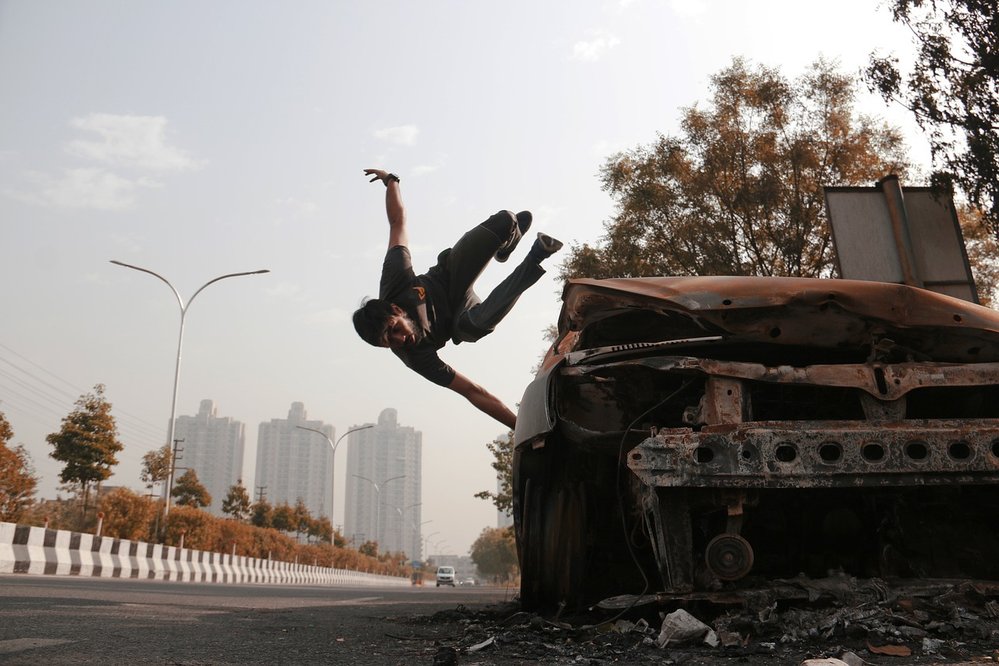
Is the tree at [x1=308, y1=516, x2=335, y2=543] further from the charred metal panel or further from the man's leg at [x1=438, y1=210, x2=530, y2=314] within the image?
the charred metal panel

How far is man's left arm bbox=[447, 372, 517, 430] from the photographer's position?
5723 millimetres

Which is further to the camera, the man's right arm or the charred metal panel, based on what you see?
the man's right arm

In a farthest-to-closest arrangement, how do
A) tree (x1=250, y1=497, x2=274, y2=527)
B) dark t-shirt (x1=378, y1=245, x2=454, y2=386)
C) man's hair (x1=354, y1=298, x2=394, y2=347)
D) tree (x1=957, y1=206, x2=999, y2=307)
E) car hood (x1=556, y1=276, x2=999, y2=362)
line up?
tree (x1=250, y1=497, x2=274, y2=527) < tree (x1=957, y1=206, x2=999, y2=307) < dark t-shirt (x1=378, y1=245, x2=454, y2=386) < man's hair (x1=354, y1=298, x2=394, y2=347) < car hood (x1=556, y1=276, x2=999, y2=362)

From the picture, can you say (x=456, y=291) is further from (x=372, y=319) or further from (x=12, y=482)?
(x=12, y=482)

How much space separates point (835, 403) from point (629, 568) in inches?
46.7

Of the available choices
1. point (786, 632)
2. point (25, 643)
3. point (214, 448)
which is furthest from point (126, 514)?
point (214, 448)

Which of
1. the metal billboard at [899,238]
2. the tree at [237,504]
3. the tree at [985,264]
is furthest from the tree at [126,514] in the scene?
the metal billboard at [899,238]

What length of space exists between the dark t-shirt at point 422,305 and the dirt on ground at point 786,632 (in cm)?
251

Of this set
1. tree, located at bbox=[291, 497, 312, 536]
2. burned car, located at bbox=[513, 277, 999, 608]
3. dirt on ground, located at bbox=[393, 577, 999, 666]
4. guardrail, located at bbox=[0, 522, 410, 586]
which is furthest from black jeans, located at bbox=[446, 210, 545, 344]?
tree, located at bbox=[291, 497, 312, 536]

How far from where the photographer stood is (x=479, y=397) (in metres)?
5.80

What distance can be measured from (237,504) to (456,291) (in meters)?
51.6

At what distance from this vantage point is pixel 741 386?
3.05 metres

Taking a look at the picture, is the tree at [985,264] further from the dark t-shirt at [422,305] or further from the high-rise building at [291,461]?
the high-rise building at [291,461]

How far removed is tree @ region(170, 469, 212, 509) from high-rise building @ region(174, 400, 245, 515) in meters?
100
